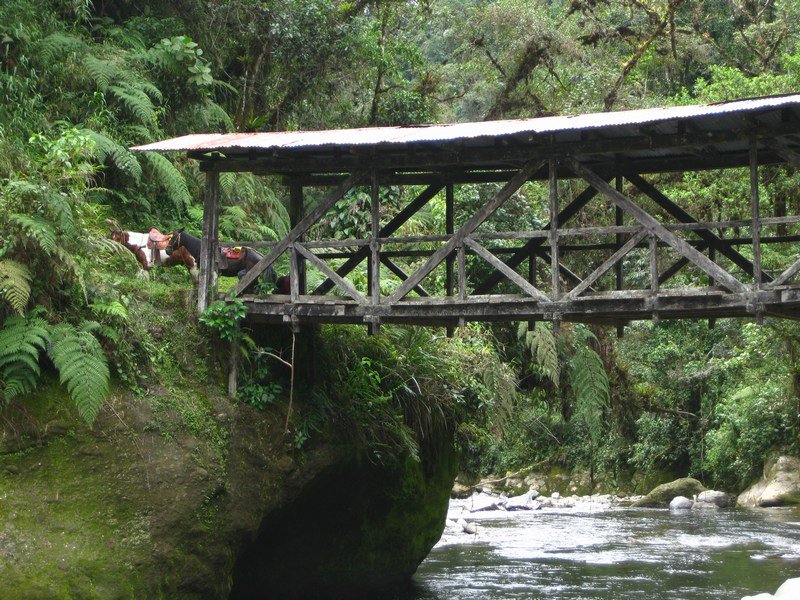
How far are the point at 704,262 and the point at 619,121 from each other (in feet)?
5.12

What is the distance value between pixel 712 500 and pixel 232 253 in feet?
54.2

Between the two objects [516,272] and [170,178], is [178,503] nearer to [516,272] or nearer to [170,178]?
[516,272]

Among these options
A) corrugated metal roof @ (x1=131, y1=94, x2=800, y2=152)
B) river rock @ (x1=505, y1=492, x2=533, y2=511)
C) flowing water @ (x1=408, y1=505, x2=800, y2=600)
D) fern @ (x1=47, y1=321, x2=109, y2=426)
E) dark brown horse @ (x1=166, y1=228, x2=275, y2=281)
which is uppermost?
corrugated metal roof @ (x1=131, y1=94, x2=800, y2=152)

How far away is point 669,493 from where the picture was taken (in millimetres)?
24609

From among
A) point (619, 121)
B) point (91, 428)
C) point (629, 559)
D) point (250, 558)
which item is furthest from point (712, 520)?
point (91, 428)

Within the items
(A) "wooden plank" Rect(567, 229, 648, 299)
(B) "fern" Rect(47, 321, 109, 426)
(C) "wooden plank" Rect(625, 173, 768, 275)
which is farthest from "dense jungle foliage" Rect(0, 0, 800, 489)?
(C) "wooden plank" Rect(625, 173, 768, 275)

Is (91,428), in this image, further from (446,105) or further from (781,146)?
Answer: (446,105)

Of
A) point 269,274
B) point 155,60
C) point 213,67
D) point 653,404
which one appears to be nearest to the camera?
point 269,274

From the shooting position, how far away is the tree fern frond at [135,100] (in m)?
15.2

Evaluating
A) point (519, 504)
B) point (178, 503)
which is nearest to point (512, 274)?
point (178, 503)

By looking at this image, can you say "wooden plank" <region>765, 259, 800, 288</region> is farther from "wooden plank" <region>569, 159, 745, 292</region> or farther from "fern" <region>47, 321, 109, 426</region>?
"fern" <region>47, 321, 109, 426</region>

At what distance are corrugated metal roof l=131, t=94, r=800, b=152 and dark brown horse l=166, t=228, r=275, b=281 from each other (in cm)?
125

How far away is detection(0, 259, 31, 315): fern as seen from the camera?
8.80 meters

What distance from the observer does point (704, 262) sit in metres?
9.16
